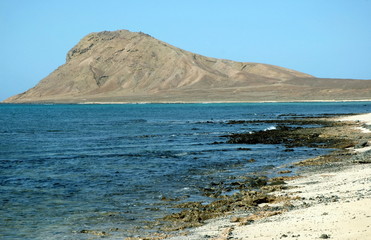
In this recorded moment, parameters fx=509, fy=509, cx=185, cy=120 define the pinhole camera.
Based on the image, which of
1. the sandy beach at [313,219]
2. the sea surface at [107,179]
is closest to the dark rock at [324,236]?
the sandy beach at [313,219]

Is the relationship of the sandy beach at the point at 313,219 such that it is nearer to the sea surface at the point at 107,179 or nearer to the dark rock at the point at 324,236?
the dark rock at the point at 324,236

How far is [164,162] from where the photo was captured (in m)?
26.1

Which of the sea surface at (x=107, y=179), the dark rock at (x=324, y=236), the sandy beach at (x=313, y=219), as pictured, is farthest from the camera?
the sea surface at (x=107, y=179)

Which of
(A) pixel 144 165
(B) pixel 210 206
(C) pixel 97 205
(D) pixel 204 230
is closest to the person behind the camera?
(D) pixel 204 230

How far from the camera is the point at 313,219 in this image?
1098cm

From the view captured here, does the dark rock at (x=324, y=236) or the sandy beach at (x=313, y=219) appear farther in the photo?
the sandy beach at (x=313, y=219)

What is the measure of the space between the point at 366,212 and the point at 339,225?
996 mm

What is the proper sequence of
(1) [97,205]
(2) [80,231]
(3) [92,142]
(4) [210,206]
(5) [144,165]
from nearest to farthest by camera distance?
1. (2) [80,231]
2. (4) [210,206]
3. (1) [97,205]
4. (5) [144,165]
5. (3) [92,142]

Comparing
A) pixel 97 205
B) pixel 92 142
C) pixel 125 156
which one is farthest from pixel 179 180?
pixel 92 142

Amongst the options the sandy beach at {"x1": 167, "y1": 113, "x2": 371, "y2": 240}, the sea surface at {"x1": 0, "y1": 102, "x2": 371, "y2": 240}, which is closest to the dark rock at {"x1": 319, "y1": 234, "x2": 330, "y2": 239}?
the sandy beach at {"x1": 167, "y1": 113, "x2": 371, "y2": 240}

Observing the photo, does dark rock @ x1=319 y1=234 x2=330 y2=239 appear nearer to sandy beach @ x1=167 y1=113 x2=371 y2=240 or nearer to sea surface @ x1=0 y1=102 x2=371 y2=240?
sandy beach @ x1=167 y1=113 x2=371 y2=240

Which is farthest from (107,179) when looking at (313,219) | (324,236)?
(324,236)

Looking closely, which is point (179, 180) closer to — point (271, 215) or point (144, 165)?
point (144, 165)

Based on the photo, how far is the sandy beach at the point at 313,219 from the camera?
32.5 feet
